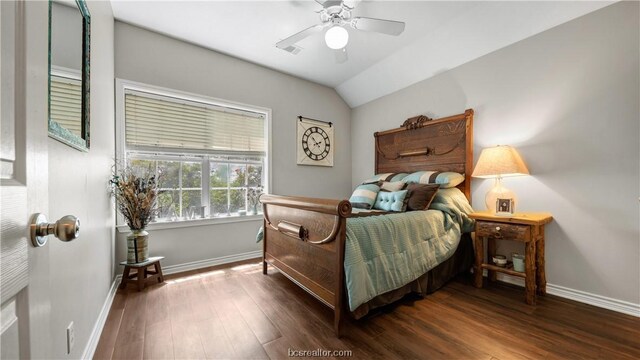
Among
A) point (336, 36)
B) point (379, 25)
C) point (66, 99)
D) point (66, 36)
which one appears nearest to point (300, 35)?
point (336, 36)

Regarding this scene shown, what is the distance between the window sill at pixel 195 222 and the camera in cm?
260

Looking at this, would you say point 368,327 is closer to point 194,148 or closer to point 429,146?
point 429,146

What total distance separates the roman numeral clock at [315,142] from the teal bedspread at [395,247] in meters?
1.98

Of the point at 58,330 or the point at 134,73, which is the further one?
the point at 134,73

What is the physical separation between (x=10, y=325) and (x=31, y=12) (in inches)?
23.1

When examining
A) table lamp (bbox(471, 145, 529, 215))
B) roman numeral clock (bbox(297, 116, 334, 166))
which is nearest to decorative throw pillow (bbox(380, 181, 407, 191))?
table lamp (bbox(471, 145, 529, 215))

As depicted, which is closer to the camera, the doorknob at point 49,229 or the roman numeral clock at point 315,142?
the doorknob at point 49,229

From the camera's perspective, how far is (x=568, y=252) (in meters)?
2.14

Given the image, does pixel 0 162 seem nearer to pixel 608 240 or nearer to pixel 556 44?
pixel 608 240

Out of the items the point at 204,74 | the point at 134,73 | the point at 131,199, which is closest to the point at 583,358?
the point at 131,199

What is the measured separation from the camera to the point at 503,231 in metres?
2.15

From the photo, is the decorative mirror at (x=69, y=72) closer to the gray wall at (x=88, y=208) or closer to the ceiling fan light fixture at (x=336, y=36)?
the gray wall at (x=88, y=208)

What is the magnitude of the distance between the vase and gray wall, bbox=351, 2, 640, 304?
3.59m

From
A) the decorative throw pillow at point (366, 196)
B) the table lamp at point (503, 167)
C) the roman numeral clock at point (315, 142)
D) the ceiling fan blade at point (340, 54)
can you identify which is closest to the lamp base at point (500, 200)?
the table lamp at point (503, 167)
